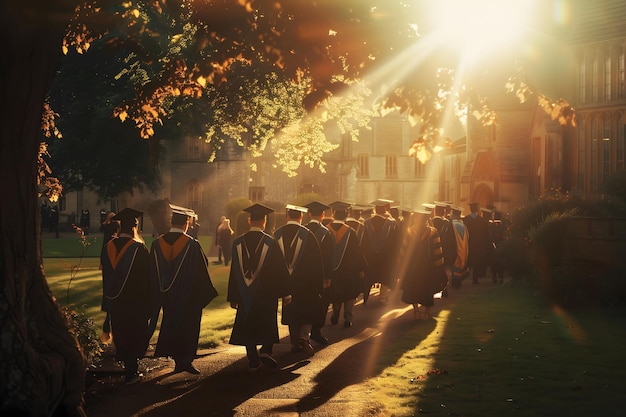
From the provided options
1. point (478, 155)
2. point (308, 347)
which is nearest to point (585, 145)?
point (478, 155)

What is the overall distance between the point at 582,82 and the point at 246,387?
39.8 m

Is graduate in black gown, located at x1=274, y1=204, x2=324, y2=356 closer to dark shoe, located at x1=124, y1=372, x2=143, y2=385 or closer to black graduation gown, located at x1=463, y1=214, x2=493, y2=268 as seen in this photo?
dark shoe, located at x1=124, y1=372, x2=143, y2=385

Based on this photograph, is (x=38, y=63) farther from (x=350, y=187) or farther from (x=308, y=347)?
(x=350, y=187)

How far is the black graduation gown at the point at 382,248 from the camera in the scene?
20922 mm

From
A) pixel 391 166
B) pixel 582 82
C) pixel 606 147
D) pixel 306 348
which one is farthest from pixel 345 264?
pixel 391 166

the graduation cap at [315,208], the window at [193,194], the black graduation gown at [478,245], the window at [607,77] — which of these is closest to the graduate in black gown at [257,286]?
the graduation cap at [315,208]

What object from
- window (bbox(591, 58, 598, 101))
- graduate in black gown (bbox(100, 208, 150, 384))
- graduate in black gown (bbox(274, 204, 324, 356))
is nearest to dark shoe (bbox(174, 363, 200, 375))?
graduate in black gown (bbox(100, 208, 150, 384))

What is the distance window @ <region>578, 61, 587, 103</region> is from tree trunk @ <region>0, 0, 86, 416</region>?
41740mm

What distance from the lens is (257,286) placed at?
12.4 metres

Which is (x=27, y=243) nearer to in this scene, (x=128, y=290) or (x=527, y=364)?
(x=128, y=290)

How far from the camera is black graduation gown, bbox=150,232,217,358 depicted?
11.9m

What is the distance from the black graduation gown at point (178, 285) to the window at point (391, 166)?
8561 cm

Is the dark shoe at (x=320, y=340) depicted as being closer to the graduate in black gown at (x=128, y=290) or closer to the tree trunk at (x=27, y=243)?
the graduate in black gown at (x=128, y=290)

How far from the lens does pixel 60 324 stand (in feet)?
27.1
